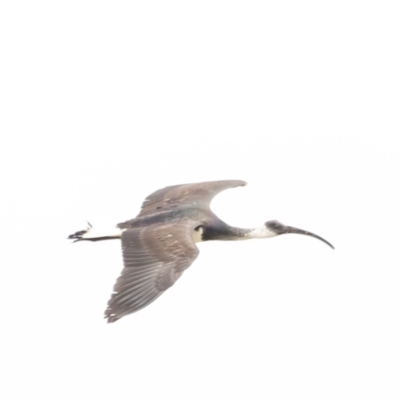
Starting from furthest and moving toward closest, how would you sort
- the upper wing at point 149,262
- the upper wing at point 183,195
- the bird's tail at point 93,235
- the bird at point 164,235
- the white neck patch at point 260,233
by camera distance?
the upper wing at point 183,195 < the white neck patch at point 260,233 < the bird's tail at point 93,235 < the bird at point 164,235 < the upper wing at point 149,262

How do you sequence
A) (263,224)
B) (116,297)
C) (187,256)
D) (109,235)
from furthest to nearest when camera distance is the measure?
(263,224), (109,235), (187,256), (116,297)

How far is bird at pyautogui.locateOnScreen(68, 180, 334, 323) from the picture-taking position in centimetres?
1975

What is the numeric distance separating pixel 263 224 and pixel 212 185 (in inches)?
64.3

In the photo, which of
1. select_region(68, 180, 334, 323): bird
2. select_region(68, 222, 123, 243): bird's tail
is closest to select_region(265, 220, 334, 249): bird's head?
select_region(68, 180, 334, 323): bird

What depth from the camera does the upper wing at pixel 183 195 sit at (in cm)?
2445

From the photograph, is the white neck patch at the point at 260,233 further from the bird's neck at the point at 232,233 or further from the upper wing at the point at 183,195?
the upper wing at the point at 183,195

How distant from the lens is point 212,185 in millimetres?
25703

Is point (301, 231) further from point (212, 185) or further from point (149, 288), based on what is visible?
point (149, 288)

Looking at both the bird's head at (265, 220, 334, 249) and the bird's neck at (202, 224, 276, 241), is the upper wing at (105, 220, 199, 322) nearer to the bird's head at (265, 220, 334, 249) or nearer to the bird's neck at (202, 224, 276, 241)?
the bird's neck at (202, 224, 276, 241)

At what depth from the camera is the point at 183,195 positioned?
82.1 ft

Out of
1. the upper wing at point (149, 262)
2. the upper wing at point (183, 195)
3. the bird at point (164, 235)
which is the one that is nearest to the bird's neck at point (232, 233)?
the bird at point (164, 235)

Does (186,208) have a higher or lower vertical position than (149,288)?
higher

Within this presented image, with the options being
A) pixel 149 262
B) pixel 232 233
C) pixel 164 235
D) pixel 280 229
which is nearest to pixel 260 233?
pixel 280 229

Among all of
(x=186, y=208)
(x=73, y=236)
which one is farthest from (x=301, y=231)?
(x=73, y=236)
